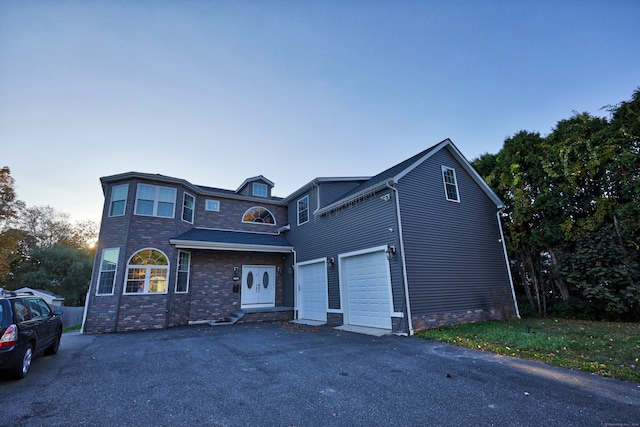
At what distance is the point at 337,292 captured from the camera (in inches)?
425

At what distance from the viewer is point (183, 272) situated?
12.3m

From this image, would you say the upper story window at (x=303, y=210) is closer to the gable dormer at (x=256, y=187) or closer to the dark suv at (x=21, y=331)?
the gable dormer at (x=256, y=187)

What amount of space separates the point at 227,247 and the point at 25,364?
25.9 ft

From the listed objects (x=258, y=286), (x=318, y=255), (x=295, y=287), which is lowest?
(x=295, y=287)

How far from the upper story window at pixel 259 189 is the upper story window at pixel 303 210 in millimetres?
2590

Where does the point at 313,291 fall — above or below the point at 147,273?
below

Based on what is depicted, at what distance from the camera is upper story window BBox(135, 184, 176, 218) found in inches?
465

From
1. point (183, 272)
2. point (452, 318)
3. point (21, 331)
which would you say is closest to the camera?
point (21, 331)

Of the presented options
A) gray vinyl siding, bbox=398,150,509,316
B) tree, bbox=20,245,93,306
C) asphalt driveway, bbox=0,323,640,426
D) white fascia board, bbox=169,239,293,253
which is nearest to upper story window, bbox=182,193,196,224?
white fascia board, bbox=169,239,293,253

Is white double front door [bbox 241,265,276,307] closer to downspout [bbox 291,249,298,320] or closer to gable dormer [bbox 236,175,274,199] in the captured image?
downspout [bbox 291,249,298,320]

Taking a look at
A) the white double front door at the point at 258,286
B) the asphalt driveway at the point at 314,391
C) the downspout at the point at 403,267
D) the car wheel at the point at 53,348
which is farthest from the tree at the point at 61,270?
the downspout at the point at 403,267

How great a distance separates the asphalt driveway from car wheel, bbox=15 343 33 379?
0.12 m

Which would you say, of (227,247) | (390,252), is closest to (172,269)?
(227,247)

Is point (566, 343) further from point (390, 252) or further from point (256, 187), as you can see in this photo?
point (256, 187)
